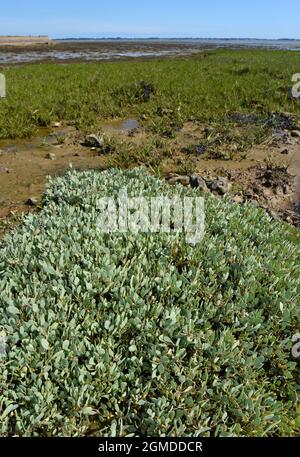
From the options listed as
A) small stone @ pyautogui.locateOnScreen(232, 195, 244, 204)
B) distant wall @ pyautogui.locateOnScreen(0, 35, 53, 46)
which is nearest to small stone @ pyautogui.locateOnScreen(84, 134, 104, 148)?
small stone @ pyautogui.locateOnScreen(232, 195, 244, 204)

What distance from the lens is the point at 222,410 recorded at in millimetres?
3426

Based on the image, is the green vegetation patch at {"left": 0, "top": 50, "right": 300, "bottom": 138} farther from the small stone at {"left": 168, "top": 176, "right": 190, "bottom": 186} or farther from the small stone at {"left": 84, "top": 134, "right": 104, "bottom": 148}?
the small stone at {"left": 168, "top": 176, "right": 190, "bottom": 186}

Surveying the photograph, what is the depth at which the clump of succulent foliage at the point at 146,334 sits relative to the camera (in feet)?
10.9

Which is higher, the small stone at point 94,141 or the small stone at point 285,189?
the small stone at point 94,141

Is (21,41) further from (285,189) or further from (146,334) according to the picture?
(146,334)

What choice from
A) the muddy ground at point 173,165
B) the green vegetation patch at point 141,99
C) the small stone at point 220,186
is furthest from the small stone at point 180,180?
the green vegetation patch at point 141,99

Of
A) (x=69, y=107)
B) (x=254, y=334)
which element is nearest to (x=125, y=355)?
(x=254, y=334)

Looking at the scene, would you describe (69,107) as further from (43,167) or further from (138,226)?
(138,226)

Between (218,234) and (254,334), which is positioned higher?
(218,234)

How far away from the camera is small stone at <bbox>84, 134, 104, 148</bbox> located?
12.8 metres

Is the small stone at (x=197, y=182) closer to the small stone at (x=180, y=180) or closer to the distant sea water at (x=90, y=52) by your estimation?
the small stone at (x=180, y=180)

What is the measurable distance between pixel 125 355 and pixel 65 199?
376 cm

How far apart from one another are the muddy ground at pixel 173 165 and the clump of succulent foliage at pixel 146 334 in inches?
127

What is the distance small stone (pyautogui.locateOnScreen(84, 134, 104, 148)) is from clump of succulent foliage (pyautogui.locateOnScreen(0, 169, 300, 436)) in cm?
770
